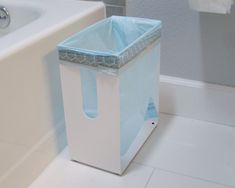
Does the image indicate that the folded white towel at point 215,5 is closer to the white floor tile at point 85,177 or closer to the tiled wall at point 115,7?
the tiled wall at point 115,7

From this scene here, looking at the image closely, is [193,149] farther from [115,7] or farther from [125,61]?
[115,7]

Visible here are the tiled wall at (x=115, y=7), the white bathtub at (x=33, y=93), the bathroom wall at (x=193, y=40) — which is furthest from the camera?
the tiled wall at (x=115, y=7)

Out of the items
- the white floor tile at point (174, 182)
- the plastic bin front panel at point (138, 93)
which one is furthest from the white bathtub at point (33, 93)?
Result: the white floor tile at point (174, 182)

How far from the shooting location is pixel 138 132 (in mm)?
1194

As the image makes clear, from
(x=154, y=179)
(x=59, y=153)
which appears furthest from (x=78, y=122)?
(x=154, y=179)

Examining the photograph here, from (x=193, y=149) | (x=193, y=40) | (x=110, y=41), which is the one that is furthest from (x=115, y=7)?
(x=193, y=149)

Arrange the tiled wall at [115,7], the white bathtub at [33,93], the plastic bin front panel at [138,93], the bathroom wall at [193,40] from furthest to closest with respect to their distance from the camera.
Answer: the tiled wall at [115,7] → the bathroom wall at [193,40] → the plastic bin front panel at [138,93] → the white bathtub at [33,93]

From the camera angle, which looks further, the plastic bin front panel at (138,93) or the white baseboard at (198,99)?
the white baseboard at (198,99)

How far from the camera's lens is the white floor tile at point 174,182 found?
1.04m

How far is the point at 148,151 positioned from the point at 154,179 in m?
0.14

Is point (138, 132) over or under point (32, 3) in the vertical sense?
under

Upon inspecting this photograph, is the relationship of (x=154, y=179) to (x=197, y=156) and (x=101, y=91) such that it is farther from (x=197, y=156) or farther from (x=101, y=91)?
(x=101, y=91)

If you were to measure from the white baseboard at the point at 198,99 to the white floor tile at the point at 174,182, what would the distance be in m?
0.33

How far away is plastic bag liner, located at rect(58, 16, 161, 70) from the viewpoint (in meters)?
0.94
